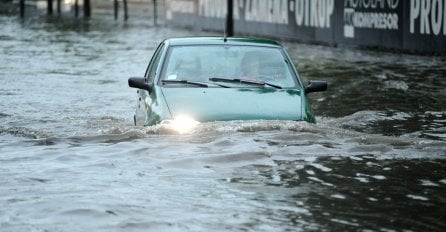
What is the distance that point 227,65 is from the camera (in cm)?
1204

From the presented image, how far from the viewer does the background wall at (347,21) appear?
87.7 ft

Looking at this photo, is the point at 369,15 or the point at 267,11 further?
the point at 267,11

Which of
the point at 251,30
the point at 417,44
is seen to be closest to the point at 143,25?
the point at 251,30

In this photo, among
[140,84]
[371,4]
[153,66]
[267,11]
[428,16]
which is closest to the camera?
[140,84]

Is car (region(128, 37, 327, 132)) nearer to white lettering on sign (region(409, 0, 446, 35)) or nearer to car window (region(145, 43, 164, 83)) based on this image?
car window (region(145, 43, 164, 83))

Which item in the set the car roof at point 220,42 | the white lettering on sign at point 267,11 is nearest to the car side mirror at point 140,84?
the car roof at point 220,42

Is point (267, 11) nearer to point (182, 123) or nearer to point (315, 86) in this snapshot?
point (315, 86)

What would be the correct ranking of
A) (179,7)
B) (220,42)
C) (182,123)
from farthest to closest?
(179,7) < (220,42) < (182,123)

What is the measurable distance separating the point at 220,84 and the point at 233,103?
2.20 ft

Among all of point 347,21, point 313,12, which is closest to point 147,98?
point 347,21

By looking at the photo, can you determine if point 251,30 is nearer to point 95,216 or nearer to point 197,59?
point 197,59

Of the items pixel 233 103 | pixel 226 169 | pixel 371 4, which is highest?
pixel 233 103

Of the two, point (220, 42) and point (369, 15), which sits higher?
point (220, 42)

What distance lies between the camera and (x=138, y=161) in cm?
1055
